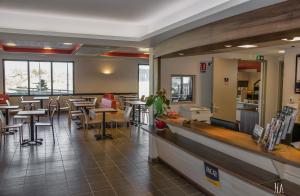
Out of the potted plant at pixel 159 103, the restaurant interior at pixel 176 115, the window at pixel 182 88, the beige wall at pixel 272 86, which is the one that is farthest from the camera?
the beige wall at pixel 272 86

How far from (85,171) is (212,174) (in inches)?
89.9

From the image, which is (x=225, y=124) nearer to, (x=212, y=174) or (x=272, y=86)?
(x=212, y=174)

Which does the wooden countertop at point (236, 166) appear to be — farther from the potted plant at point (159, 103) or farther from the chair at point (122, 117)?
the chair at point (122, 117)

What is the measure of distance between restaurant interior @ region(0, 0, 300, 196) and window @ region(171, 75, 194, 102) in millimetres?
29

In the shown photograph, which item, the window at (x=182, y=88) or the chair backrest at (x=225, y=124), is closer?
the chair backrest at (x=225, y=124)

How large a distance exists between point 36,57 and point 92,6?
9166 mm

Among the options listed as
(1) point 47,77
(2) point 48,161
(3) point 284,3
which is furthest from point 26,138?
(3) point 284,3

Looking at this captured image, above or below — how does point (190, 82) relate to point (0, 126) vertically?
above

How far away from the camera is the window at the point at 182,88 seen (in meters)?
6.57

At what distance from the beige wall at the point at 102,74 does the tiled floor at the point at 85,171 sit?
594 centimetres

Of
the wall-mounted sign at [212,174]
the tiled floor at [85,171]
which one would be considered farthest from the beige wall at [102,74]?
the wall-mounted sign at [212,174]

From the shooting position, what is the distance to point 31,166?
4684 millimetres

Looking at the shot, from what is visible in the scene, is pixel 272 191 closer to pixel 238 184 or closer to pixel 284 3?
pixel 238 184

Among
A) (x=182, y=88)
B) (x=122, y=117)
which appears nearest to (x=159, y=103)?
(x=182, y=88)
